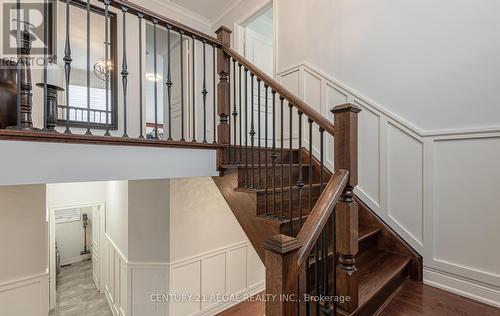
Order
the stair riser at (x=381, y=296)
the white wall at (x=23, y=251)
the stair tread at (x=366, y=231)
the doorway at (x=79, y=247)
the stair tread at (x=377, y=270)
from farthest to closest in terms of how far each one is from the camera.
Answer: the doorway at (x=79, y=247) → the white wall at (x=23, y=251) → the stair tread at (x=366, y=231) → the stair tread at (x=377, y=270) → the stair riser at (x=381, y=296)

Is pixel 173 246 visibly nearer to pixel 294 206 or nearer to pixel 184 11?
pixel 294 206

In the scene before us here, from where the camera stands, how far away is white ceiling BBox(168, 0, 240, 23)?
3.82 m

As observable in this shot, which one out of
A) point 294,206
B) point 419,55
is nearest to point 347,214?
point 294,206

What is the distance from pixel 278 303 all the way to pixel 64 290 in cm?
603

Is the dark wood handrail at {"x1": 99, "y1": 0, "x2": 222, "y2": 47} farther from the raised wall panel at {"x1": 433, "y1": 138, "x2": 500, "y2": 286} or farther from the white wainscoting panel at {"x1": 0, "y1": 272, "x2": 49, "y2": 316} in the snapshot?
the white wainscoting panel at {"x1": 0, "y1": 272, "x2": 49, "y2": 316}

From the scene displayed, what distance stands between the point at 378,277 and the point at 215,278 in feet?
8.25

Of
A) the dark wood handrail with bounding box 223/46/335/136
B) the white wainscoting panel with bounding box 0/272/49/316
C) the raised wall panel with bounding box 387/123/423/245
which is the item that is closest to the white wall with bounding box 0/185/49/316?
the white wainscoting panel with bounding box 0/272/49/316

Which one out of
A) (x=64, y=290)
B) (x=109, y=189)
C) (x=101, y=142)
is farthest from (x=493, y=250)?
(x=64, y=290)

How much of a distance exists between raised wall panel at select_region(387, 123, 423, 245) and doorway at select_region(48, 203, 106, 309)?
4.83 metres

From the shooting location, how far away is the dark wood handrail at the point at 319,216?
0.99 m

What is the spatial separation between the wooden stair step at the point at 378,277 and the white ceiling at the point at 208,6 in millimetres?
3925

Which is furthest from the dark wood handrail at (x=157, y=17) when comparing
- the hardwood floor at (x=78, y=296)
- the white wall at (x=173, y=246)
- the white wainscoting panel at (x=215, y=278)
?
the hardwood floor at (x=78, y=296)

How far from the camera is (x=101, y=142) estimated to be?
1.48 m

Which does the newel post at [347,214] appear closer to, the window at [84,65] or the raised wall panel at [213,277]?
the raised wall panel at [213,277]
